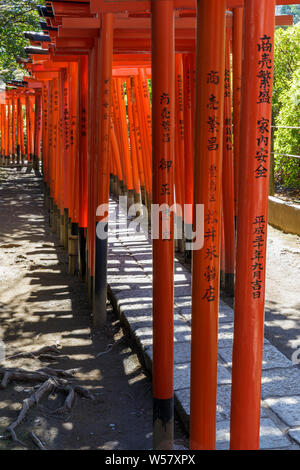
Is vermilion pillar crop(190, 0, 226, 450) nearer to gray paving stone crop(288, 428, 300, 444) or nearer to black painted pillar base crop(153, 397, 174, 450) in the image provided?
black painted pillar base crop(153, 397, 174, 450)

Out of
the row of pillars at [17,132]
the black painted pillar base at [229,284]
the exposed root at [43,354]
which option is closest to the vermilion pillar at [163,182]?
the exposed root at [43,354]

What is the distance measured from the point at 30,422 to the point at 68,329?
1911mm

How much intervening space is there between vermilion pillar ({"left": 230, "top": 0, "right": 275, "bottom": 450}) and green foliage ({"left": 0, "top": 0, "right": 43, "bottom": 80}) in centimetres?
1210

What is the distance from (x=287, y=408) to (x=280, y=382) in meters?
0.35

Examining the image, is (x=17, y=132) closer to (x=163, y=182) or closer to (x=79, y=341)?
(x=79, y=341)

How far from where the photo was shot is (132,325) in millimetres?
5188

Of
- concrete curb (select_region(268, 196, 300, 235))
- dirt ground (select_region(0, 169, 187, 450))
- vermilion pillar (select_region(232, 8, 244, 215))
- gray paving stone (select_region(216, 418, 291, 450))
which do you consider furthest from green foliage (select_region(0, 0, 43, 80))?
gray paving stone (select_region(216, 418, 291, 450))

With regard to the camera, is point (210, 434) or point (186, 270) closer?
point (210, 434)

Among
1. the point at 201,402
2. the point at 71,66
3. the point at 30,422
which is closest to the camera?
the point at 201,402

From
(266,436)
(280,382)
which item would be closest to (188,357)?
(280,382)

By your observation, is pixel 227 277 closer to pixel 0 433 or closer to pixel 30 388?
pixel 30 388

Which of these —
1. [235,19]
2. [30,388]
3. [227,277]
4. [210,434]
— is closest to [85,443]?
[30,388]

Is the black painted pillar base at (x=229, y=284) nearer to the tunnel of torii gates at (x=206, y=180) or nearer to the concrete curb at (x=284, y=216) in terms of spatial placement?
the tunnel of torii gates at (x=206, y=180)

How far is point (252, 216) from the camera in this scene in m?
2.02
